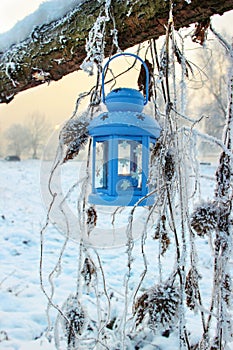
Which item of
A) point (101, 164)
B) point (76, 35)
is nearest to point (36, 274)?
point (101, 164)

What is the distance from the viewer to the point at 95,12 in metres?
1.03

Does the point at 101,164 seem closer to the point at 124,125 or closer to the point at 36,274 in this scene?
the point at 124,125

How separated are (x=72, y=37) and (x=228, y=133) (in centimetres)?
62

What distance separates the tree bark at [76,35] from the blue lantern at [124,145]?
9cm

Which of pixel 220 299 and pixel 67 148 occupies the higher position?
pixel 67 148

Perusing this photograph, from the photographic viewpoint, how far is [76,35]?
107 cm

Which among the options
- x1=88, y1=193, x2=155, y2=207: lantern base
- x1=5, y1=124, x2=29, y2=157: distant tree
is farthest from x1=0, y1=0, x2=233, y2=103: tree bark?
x1=5, y1=124, x2=29, y2=157: distant tree

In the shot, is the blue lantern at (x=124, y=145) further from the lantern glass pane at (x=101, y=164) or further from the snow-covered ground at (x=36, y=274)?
the snow-covered ground at (x=36, y=274)

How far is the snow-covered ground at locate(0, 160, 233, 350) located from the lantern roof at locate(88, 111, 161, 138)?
57 centimetres

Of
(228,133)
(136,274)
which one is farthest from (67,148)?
(136,274)

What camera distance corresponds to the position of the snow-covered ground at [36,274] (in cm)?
169

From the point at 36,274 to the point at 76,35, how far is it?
72.8 inches

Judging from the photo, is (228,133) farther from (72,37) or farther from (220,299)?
(72,37)

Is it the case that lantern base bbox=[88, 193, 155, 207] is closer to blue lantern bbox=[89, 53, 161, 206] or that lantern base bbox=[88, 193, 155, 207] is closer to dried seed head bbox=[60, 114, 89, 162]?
blue lantern bbox=[89, 53, 161, 206]
